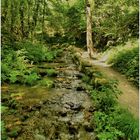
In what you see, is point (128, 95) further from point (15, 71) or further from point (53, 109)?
point (15, 71)

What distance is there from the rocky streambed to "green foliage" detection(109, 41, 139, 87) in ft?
10.1

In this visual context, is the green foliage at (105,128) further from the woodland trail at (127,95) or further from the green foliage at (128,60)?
the green foliage at (128,60)

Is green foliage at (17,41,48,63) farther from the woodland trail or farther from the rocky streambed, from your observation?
the rocky streambed

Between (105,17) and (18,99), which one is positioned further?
(105,17)

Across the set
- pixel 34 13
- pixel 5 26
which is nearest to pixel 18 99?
pixel 5 26

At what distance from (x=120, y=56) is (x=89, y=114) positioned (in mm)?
8453

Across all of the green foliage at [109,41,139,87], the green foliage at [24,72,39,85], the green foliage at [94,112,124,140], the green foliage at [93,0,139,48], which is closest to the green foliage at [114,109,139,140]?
the green foliage at [94,112,124,140]

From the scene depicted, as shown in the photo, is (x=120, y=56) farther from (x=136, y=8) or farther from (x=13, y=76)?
(x=13, y=76)

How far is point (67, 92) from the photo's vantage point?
10492mm

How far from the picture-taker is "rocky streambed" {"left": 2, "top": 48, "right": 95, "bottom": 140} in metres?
6.89

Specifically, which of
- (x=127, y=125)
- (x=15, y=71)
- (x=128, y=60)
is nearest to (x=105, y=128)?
(x=127, y=125)

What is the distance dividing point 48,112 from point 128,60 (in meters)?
8.09

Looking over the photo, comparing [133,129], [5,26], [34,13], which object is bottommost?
[133,129]

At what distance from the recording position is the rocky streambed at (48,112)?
6.89 m
